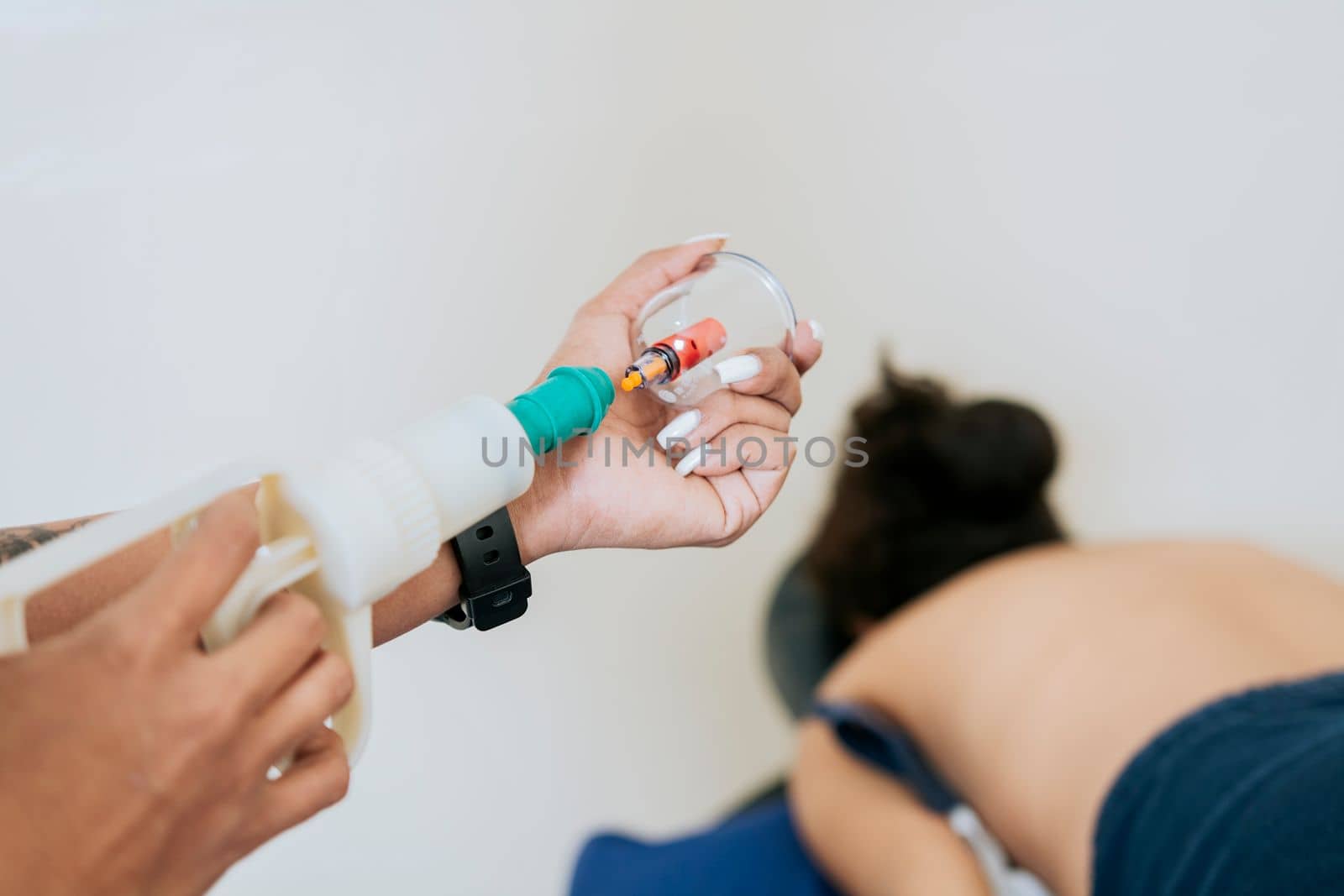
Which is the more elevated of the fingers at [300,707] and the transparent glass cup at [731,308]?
the transparent glass cup at [731,308]

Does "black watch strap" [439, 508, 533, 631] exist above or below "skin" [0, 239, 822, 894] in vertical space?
below

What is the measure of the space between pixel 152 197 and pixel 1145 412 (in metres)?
1.18

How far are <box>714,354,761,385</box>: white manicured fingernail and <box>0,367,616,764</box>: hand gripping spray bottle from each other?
6.1 inches

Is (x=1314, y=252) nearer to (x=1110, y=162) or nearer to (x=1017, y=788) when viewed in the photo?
(x=1110, y=162)

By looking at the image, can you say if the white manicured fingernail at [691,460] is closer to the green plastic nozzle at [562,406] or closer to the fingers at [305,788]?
the green plastic nozzle at [562,406]

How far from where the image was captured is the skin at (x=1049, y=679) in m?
0.68

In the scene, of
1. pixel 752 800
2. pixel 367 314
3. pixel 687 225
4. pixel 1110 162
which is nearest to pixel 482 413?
pixel 367 314

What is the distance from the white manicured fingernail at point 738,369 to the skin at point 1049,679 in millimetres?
412

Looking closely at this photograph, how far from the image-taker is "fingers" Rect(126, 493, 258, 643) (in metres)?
0.26

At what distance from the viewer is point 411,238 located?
0.93m

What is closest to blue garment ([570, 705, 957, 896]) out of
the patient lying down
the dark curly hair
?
the patient lying down

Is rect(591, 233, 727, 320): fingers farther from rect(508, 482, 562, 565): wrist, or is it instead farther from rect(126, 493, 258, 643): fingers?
rect(126, 493, 258, 643): fingers

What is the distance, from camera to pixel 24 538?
44 cm

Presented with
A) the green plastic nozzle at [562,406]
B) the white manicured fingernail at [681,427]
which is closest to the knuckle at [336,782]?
the green plastic nozzle at [562,406]
